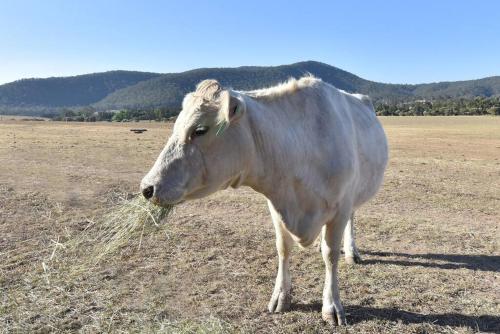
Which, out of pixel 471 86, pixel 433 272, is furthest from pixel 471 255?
pixel 471 86

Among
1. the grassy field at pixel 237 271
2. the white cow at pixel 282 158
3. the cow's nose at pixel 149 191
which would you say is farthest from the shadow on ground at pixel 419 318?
the cow's nose at pixel 149 191

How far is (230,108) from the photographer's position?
3.41 meters

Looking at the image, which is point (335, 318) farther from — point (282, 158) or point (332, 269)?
point (282, 158)

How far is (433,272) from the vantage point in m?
6.14

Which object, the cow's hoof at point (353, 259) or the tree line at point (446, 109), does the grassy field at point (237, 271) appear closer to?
the cow's hoof at point (353, 259)

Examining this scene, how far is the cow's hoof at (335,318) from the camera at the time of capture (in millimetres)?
4641

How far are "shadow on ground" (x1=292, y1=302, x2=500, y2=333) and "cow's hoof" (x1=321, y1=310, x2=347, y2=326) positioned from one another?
12 centimetres

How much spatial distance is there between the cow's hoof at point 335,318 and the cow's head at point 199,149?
218 centimetres

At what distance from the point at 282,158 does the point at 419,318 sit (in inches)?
101

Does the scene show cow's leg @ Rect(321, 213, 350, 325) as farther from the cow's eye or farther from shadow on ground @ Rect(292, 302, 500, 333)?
the cow's eye

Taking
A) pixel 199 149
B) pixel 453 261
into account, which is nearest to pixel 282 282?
pixel 199 149

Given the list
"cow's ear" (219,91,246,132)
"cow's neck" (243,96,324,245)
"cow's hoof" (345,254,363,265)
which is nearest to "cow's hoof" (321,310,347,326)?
"cow's neck" (243,96,324,245)

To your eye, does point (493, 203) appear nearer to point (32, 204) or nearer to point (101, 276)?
point (101, 276)

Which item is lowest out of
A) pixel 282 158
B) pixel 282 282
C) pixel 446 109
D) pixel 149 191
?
pixel 282 282
